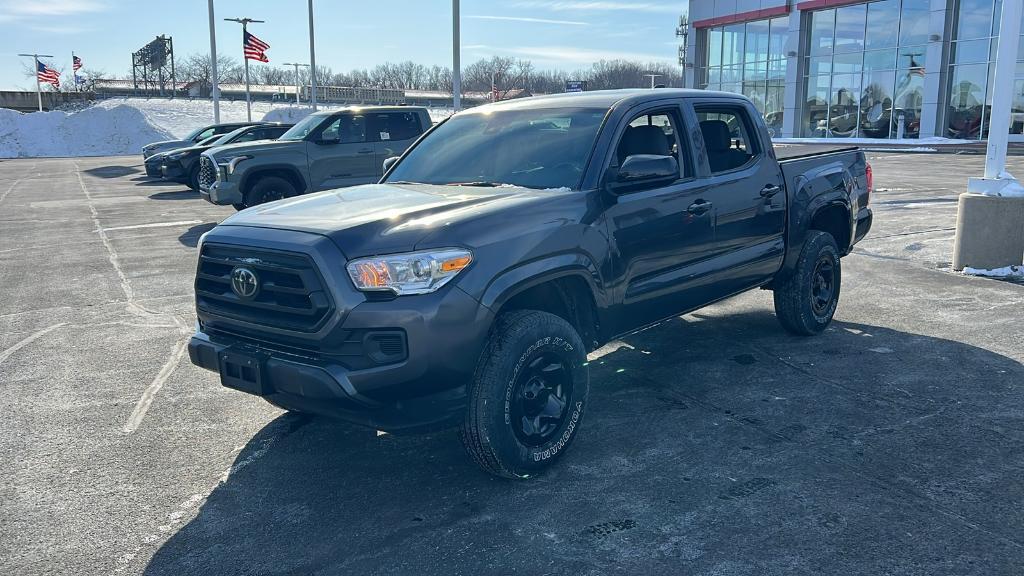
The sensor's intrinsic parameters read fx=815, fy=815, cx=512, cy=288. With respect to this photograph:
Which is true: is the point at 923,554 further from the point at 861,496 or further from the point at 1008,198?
the point at 1008,198

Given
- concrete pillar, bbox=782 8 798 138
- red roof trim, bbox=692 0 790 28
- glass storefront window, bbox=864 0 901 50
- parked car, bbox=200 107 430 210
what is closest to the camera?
parked car, bbox=200 107 430 210

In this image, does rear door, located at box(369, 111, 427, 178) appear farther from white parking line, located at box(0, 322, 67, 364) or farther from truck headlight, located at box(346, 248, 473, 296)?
truck headlight, located at box(346, 248, 473, 296)

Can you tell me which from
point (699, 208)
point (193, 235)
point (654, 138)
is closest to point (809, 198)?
point (699, 208)

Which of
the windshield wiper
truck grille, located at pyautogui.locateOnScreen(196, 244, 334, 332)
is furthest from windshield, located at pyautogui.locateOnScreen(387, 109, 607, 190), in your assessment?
truck grille, located at pyautogui.locateOnScreen(196, 244, 334, 332)

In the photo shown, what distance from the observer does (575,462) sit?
4.23 meters

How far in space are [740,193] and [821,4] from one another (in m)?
41.3

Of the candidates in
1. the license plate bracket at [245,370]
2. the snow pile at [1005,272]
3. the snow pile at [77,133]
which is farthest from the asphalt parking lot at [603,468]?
the snow pile at [77,133]

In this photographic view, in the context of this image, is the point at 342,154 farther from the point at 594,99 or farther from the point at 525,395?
the point at 525,395

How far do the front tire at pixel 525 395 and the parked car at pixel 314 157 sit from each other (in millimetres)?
10152

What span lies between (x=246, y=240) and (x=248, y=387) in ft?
2.29

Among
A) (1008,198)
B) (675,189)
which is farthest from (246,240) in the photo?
(1008,198)

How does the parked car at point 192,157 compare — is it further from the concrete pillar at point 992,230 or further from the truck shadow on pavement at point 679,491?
the truck shadow on pavement at point 679,491

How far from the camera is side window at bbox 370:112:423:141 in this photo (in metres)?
14.0

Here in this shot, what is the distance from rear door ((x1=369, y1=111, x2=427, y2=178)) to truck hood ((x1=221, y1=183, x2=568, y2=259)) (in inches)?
366
